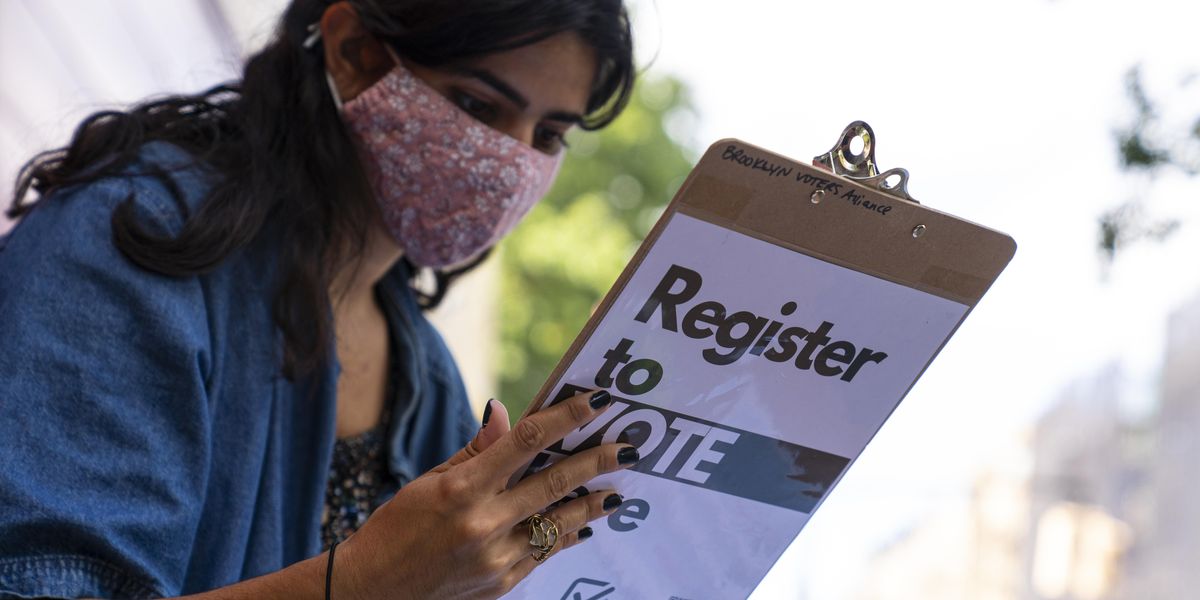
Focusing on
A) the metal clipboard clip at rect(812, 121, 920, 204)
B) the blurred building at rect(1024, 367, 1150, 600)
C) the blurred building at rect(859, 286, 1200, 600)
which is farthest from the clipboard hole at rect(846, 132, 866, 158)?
the blurred building at rect(1024, 367, 1150, 600)

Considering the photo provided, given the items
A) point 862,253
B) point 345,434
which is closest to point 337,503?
point 345,434

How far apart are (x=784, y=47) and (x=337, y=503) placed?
4.38 m

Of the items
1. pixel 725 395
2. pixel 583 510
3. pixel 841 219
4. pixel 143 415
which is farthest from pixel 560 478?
pixel 143 415

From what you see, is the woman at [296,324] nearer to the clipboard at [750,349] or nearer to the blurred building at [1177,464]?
the clipboard at [750,349]

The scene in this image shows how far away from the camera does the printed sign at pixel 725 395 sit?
963 millimetres

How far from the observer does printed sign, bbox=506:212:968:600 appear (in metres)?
0.96

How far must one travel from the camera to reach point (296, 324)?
145 cm

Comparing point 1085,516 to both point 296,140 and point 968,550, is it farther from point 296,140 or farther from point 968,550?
point 296,140

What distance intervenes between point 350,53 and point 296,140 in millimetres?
163

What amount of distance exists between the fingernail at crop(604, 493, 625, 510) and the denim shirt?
18.3 inches

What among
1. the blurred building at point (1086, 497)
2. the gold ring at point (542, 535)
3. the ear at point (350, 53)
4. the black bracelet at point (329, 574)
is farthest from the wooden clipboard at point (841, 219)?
the blurred building at point (1086, 497)

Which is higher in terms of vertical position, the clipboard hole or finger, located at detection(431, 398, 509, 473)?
the clipboard hole

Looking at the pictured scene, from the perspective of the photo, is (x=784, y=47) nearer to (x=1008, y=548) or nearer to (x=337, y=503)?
(x=1008, y=548)

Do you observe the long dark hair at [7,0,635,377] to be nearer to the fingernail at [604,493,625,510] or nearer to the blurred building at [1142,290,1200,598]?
the fingernail at [604,493,625,510]
